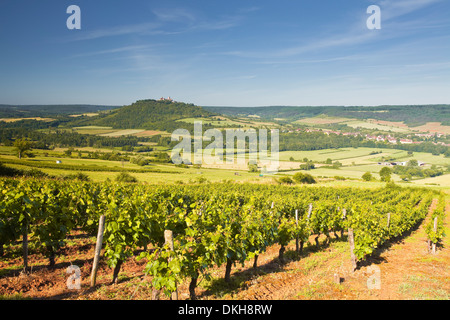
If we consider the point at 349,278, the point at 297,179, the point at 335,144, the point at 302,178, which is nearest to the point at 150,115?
the point at 335,144

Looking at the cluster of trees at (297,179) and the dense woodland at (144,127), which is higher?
the dense woodland at (144,127)

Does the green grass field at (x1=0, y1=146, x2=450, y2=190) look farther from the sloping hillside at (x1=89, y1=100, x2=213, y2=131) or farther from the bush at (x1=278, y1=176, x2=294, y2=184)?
the sloping hillside at (x1=89, y1=100, x2=213, y2=131)

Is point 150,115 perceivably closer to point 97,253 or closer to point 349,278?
point 97,253

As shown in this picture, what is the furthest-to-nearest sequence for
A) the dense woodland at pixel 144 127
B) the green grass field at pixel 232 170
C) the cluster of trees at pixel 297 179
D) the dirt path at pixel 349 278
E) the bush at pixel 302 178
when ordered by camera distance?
1. the dense woodland at pixel 144 127
2. the bush at pixel 302 178
3. the cluster of trees at pixel 297 179
4. the green grass field at pixel 232 170
5. the dirt path at pixel 349 278

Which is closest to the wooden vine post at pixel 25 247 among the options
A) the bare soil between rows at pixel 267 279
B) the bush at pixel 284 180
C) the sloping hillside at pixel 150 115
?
the bare soil between rows at pixel 267 279

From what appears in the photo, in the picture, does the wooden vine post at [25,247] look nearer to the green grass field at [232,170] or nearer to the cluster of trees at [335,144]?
the green grass field at [232,170]

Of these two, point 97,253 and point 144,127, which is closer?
point 97,253

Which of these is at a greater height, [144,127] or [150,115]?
[150,115]

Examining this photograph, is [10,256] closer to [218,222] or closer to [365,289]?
[218,222]

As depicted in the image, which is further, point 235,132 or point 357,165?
point 235,132

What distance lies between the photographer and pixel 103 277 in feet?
24.2
